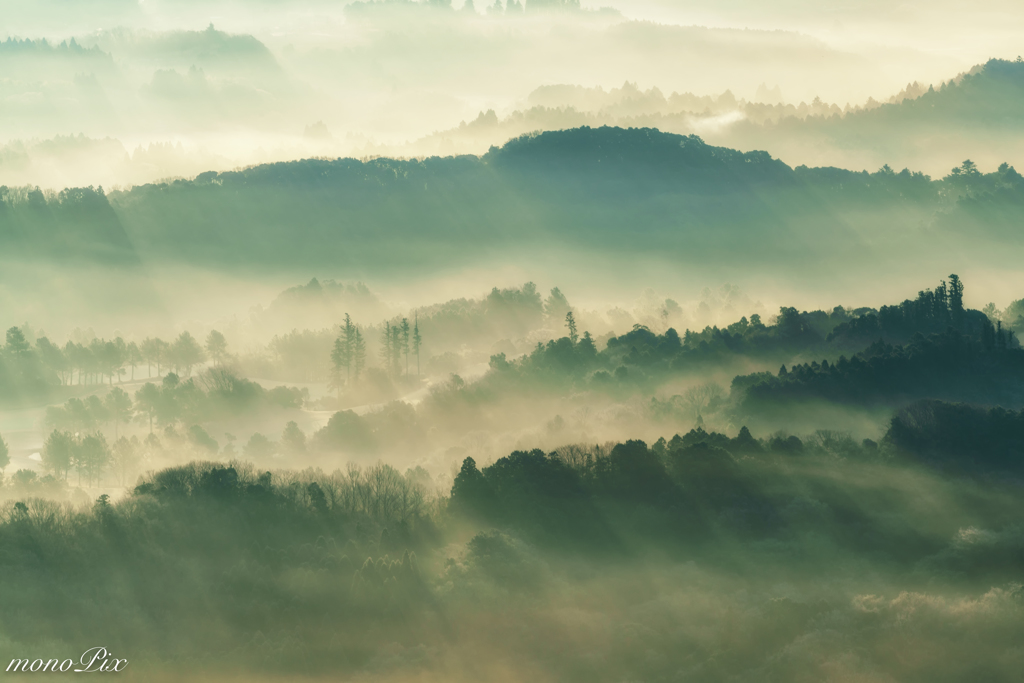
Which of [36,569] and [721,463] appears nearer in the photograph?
[36,569]

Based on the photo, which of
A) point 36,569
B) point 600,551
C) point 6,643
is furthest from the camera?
point 600,551

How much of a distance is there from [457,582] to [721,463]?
70836mm

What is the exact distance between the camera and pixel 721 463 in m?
198

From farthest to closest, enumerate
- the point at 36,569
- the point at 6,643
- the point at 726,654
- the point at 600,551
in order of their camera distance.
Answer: the point at 600,551 < the point at 36,569 < the point at 726,654 < the point at 6,643

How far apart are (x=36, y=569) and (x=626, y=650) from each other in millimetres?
107774

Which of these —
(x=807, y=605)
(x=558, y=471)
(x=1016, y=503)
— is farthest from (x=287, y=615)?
(x=1016, y=503)

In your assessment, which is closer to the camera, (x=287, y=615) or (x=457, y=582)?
(x=287, y=615)

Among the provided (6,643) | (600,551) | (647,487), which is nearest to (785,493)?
(647,487)

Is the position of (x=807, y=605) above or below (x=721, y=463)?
below

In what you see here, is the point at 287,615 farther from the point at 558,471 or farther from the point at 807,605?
Answer: the point at 807,605

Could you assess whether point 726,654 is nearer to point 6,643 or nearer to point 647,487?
point 647,487

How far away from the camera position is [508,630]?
15438cm

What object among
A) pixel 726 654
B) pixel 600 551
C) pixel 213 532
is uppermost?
pixel 213 532

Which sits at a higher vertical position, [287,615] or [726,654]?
[287,615]
